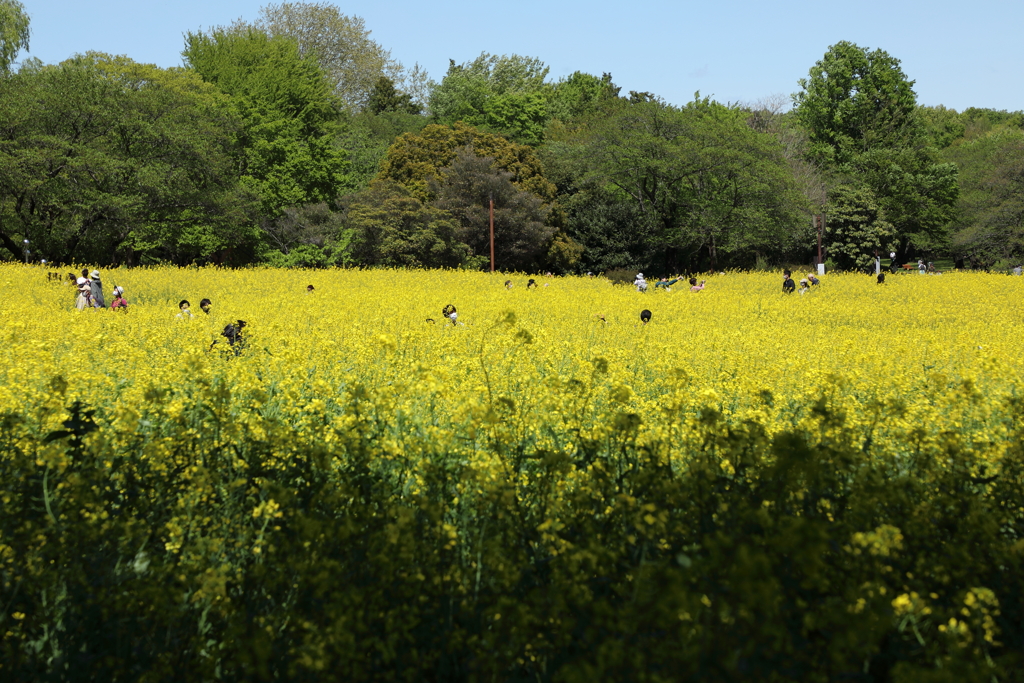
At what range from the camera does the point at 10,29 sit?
36.0 m

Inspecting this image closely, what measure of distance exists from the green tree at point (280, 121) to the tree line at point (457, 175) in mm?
181

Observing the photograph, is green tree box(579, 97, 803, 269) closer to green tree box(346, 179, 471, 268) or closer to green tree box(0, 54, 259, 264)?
green tree box(346, 179, 471, 268)

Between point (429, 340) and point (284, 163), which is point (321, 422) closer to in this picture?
point (429, 340)

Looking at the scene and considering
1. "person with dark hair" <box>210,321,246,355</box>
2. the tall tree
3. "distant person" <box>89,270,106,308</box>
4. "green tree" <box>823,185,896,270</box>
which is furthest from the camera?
the tall tree

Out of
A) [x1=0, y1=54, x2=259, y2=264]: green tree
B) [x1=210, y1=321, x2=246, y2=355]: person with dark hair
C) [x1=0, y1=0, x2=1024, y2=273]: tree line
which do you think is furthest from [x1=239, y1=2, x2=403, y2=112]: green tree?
[x1=210, y1=321, x2=246, y2=355]: person with dark hair

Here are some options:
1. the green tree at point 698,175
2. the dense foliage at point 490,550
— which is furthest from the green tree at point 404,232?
the dense foliage at point 490,550

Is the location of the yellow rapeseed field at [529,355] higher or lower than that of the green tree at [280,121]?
lower

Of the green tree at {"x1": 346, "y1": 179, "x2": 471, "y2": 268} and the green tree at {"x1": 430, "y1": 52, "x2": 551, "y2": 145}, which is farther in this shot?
the green tree at {"x1": 430, "y1": 52, "x2": 551, "y2": 145}

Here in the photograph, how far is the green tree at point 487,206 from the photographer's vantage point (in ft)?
138

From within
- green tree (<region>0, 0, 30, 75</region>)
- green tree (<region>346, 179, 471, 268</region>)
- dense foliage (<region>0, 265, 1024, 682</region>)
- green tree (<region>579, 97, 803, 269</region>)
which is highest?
green tree (<region>0, 0, 30, 75</region>)

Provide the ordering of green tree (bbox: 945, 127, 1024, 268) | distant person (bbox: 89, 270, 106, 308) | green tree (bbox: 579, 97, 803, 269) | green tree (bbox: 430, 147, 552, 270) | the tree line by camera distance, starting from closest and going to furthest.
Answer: distant person (bbox: 89, 270, 106, 308) → the tree line → green tree (bbox: 430, 147, 552, 270) → green tree (bbox: 579, 97, 803, 269) → green tree (bbox: 945, 127, 1024, 268)

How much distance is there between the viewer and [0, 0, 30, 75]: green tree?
35.9 metres

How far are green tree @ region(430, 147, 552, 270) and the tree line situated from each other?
122 mm

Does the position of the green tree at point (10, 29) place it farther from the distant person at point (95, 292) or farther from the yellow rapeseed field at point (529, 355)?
the distant person at point (95, 292)
